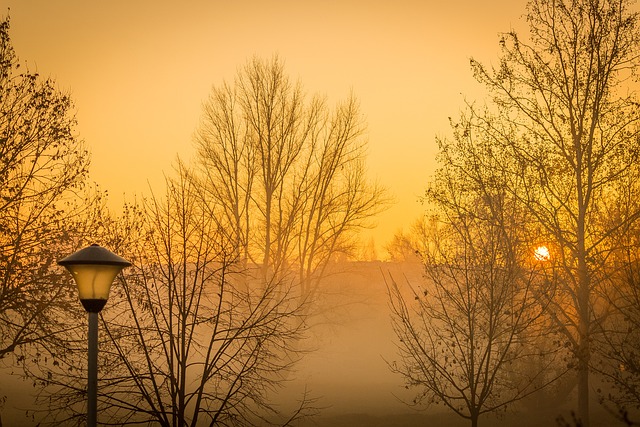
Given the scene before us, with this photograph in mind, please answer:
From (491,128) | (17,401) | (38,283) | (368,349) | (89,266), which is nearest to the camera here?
(89,266)

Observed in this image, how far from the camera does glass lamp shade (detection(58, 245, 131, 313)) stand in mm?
8500

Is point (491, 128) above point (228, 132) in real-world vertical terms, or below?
below

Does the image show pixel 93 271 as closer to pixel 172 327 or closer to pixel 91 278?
pixel 91 278

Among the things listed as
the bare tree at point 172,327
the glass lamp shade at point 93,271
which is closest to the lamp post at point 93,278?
the glass lamp shade at point 93,271

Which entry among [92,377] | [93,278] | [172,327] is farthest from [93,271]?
[172,327]

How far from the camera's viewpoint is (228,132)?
33344 mm

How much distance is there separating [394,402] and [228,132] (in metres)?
14.5

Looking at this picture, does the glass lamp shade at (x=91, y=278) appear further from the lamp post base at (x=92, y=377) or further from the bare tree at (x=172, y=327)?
the bare tree at (x=172, y=327)

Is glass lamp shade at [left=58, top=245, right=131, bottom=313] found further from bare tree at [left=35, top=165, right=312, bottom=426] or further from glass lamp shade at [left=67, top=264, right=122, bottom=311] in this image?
bare tree at [left=35, top=165, right=312, bottom=426]

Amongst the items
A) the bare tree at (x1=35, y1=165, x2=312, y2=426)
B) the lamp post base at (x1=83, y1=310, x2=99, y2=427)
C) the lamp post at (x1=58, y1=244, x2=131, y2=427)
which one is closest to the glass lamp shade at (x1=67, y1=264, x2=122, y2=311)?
the lamp post at (x1=58, y1=244, x2=131, y2=427)

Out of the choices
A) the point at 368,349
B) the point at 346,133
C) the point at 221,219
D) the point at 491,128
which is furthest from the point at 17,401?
the point at 368,349

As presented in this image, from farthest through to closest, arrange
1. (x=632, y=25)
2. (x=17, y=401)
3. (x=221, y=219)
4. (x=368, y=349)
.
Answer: (x=368, y=349), (x=221, y=219), (x=17, y=401), (x=632, y=25)

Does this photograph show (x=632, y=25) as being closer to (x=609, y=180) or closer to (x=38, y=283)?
(x=609, y=180)

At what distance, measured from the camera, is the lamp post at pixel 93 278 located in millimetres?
8492
